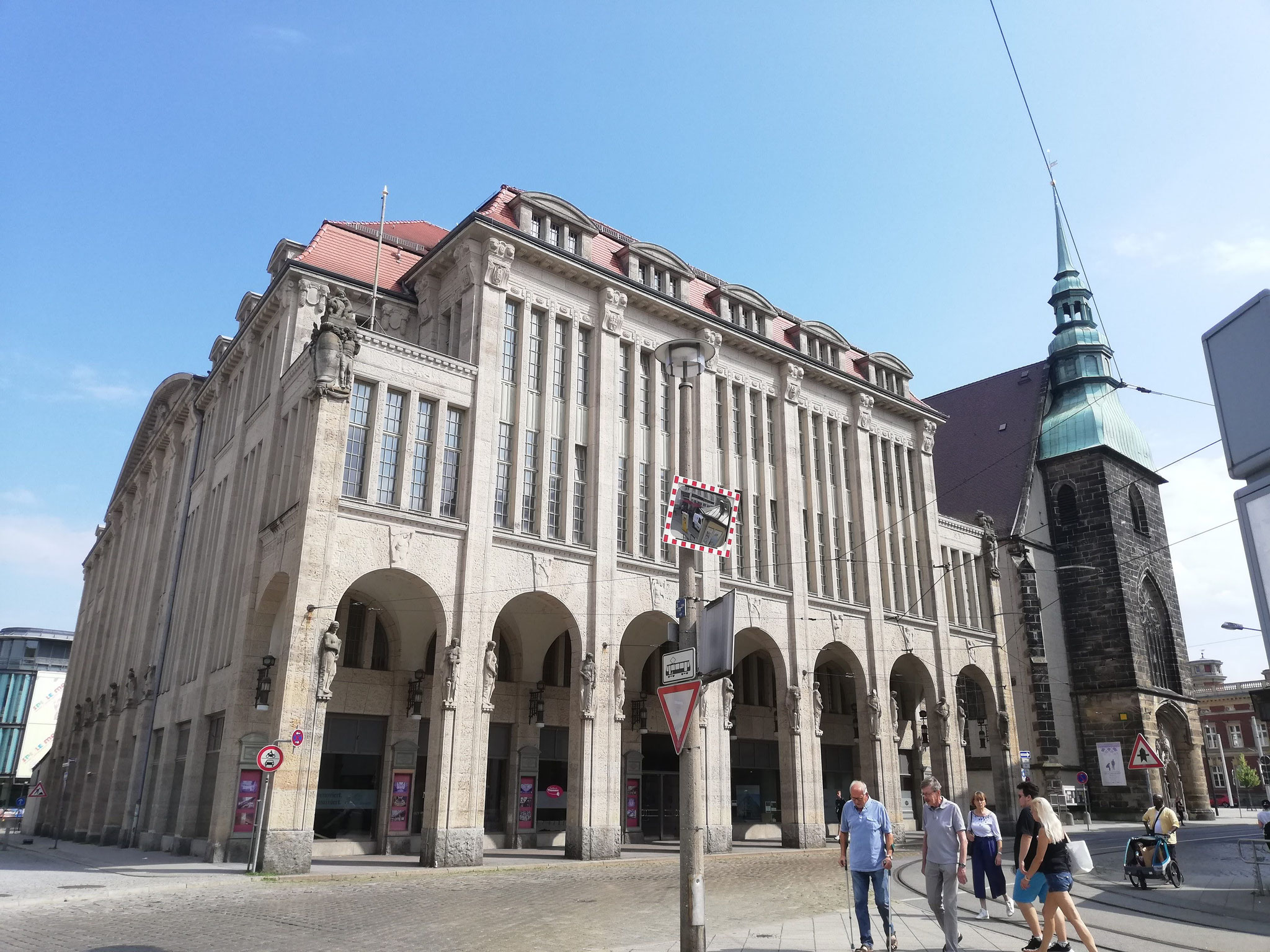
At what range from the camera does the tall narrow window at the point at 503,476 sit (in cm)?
2608

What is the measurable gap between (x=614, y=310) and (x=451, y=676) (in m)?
13.4

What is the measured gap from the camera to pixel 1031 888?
977 cm

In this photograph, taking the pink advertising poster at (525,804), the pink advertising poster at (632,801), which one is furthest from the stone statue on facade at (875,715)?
the pink advertising poster at (525,804)

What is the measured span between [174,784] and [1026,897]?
27.5 m

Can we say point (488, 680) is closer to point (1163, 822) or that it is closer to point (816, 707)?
point (816, 707)

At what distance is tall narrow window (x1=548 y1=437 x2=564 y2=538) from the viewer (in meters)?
27.2

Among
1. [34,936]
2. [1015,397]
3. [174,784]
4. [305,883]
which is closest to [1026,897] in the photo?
[34,936]

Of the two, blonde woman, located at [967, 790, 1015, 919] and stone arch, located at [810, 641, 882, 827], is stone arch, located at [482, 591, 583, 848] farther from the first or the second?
blonde woman, located at [967, 790, 1015, 919]

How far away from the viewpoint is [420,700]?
26828 millimetres

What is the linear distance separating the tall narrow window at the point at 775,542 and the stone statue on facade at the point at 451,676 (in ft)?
45.5

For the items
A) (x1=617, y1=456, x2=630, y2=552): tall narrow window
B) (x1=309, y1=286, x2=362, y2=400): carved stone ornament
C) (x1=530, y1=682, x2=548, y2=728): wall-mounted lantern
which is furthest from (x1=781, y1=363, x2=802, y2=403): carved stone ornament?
(x1=309, y1=286, x2=362, y2=400): carved stone ornament

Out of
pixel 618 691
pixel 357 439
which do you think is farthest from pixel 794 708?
pixel 357 439

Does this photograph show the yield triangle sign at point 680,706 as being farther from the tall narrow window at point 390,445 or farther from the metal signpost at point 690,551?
the tall narrow window at point 390,445

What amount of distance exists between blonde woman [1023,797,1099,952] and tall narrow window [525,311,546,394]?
68.2 feet
